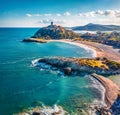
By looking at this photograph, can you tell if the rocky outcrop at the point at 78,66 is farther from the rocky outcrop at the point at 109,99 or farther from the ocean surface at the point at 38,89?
the rocky outcrop at the point at 109,99

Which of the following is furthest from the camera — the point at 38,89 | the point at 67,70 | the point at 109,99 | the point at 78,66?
the point at 78,66

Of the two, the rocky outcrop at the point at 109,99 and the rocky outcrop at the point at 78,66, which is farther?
the rocky outcrop at the point at 78,66

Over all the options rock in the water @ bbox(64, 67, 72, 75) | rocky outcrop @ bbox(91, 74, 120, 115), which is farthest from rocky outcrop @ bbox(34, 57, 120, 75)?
rocky outcrop @ bbox(91, 74, 120, 115)

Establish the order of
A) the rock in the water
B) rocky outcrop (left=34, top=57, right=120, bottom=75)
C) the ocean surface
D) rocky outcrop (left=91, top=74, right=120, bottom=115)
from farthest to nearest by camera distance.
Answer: rocky outcrop (left=34, top=57, right=120, bottom=75) < the rock in the water < the ocean surface < rocky outcrop (left=91, top=74, right=120, bottom=115)

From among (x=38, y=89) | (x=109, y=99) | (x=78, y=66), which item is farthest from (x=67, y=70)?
(x=109, y=99)

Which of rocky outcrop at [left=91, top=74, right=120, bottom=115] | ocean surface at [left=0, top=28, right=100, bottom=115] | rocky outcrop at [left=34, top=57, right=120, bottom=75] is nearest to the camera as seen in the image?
rocky outcrop at [left=91, top=74, right=120, bottom=115]

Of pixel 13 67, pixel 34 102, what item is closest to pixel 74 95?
pixel 34 102

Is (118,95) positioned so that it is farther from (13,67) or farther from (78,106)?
(13,67)

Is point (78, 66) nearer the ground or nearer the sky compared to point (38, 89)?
nearer the sky

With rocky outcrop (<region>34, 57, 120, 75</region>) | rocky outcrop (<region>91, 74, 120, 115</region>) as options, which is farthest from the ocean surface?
rocky outcrop (<region>34, 57, 120, 75</region>)

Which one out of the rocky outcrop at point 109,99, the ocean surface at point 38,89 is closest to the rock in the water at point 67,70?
the ocean surface at point 38,89

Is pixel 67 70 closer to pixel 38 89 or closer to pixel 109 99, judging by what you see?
pixel 38 89

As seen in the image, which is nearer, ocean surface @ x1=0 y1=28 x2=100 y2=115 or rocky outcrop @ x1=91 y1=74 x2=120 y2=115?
rocky outcrop @ x1=91 y1=74 x2=120 y2=115

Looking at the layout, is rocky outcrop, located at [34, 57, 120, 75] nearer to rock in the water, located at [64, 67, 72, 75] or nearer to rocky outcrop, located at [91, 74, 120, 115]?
rock in the water, located at [64, 67, 72, 75]
